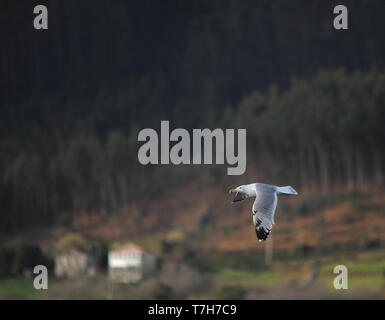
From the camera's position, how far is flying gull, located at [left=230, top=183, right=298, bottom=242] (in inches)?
973

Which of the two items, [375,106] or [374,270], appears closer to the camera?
[374,270]

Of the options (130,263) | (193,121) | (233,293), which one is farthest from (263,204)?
(193,121)

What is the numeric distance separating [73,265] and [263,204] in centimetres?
5851

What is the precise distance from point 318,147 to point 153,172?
17380 mm

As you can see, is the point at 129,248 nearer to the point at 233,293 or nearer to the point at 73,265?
the point at 73,265

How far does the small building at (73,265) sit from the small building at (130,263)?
1800 millimetres

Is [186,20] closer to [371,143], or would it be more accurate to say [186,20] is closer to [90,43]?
[90,43]

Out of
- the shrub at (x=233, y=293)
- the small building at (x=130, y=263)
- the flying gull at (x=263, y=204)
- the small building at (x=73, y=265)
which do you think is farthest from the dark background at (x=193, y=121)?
the flying gull at (x=263, y=204)

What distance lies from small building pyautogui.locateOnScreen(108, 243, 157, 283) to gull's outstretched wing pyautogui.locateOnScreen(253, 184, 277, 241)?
52.7 meters

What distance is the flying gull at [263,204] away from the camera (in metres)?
24.7

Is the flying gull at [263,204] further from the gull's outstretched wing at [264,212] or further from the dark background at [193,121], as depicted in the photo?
the dark background at [193,121]

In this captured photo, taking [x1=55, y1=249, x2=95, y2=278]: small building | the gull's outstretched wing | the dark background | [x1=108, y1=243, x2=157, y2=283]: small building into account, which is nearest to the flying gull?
the gull's outstretched wing

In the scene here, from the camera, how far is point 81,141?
109 metres
